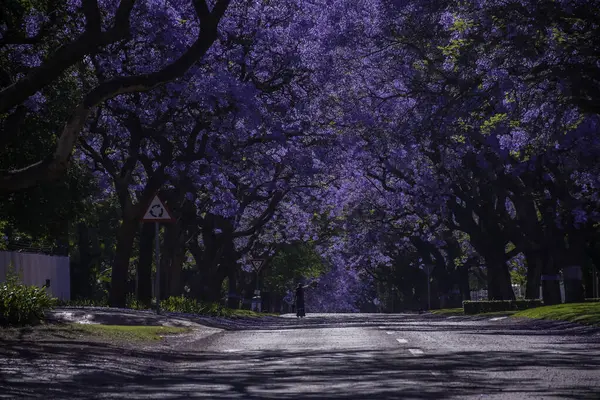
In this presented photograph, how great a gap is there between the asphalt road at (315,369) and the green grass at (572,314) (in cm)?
783

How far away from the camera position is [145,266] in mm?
40375

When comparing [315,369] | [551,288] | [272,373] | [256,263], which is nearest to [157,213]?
[315,369]

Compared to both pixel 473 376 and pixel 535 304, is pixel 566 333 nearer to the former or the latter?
pixel 473 376

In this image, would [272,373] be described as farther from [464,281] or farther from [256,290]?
[464,281]

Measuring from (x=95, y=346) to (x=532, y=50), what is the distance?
38.6 ft

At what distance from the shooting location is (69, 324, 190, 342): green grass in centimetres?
2283

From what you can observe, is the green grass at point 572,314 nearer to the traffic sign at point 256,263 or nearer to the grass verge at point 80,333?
the grass verge at point 80,333

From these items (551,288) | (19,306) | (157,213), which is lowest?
(19,306)

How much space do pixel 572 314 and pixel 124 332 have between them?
1443 centimetres

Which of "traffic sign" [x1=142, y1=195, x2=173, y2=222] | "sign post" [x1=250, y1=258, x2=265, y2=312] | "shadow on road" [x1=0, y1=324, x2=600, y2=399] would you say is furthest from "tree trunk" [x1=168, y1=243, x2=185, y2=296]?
"shadow on road" [x1=0, y1=324, x2=600, y2=399]

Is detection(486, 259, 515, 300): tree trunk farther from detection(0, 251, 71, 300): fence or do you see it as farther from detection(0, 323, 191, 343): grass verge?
detection(0, 323, 191, 343): grass verge

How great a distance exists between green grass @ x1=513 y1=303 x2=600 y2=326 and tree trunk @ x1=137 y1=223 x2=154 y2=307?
12422 mm

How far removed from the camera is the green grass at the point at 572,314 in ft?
100

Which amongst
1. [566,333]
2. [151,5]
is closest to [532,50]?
[566,333]
